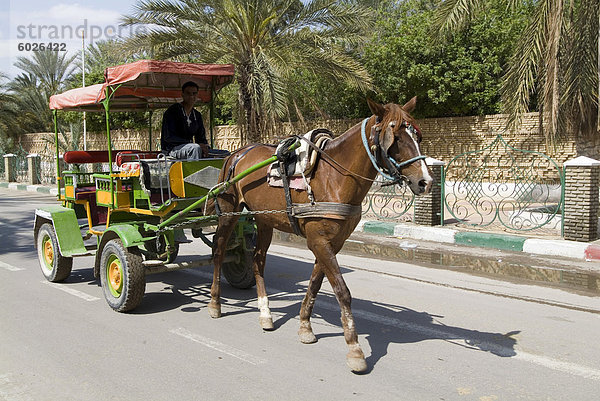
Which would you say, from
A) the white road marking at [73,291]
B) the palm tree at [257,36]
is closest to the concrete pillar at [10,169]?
the palm tree at [257,36]

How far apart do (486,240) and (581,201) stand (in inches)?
66.1

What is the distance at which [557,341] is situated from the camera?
15.5ft

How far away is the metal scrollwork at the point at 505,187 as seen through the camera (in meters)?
11.5

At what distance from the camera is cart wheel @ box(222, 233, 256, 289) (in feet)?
20.6

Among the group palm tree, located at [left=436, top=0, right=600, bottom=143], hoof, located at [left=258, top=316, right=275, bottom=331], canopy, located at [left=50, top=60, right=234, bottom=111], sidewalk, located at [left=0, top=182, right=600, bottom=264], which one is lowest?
hoof, located at [left=258, top=316, right=275, bottom=331]

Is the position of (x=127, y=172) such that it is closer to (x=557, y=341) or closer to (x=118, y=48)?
(x=557, y=341)

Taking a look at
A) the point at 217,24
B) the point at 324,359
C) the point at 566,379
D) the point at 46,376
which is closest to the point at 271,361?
the point at 324,359

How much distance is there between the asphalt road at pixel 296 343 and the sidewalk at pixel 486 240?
2288 millimetres

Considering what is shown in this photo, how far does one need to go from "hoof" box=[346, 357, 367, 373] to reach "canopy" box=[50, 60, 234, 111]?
137 inches

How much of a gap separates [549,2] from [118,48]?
1096 cm

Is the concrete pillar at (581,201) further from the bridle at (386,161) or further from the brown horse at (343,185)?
the bridle at (386,161)

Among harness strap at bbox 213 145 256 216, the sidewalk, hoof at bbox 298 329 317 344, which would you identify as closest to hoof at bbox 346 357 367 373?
hoof at bbox 298 329 317 344

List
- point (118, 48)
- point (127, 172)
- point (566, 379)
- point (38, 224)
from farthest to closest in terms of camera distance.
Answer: point (118, 48) < point (38, 224) < point (127, 172) < point (566, 379)

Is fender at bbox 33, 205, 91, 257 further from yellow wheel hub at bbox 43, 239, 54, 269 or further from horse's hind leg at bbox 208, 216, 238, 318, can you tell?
horse's hind leg at bbox 208, 216, 238, 318
